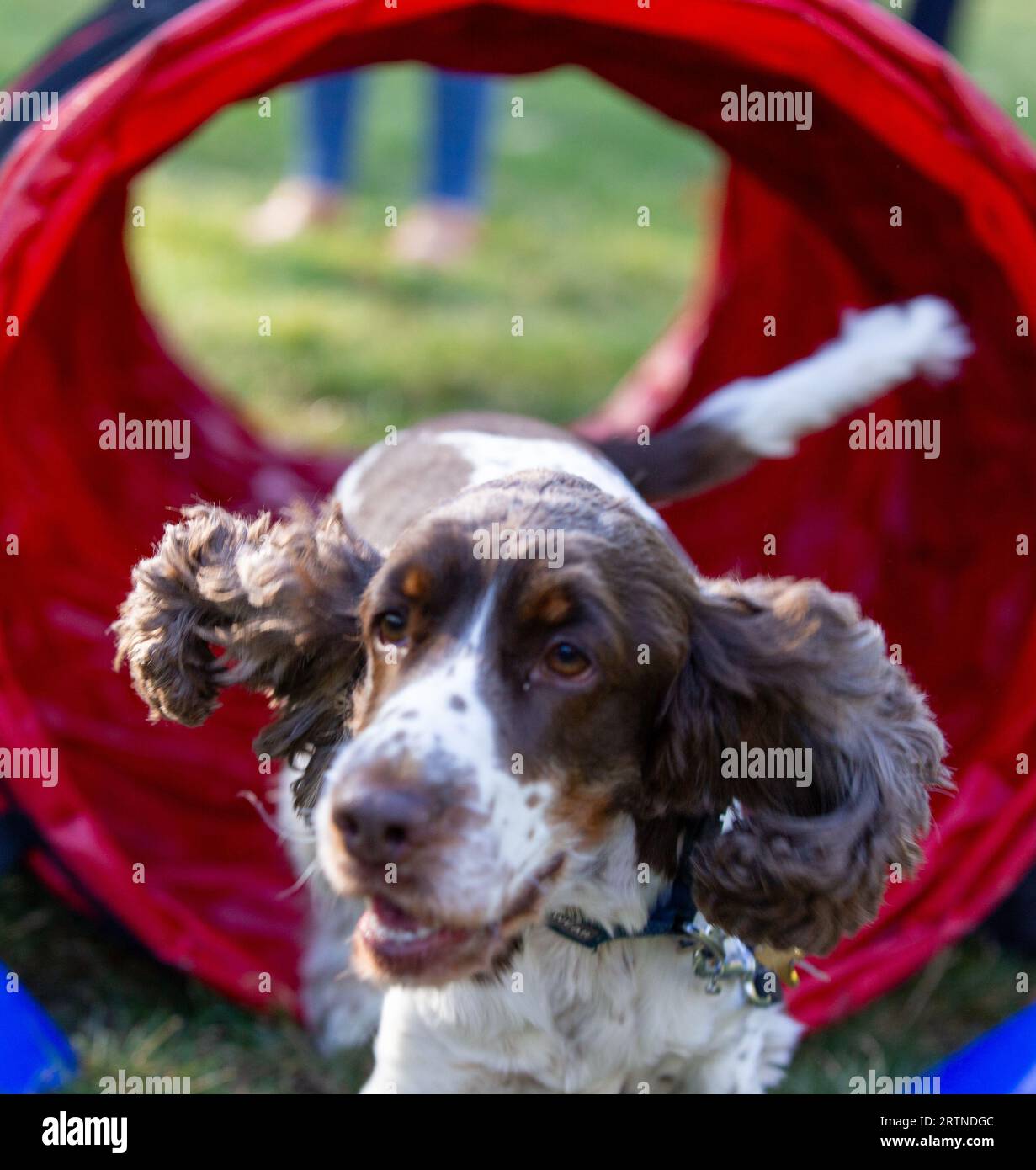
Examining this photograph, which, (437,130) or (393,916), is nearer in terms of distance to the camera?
(393,916)

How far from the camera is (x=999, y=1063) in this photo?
2973 mm

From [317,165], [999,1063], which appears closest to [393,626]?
[999,1063]

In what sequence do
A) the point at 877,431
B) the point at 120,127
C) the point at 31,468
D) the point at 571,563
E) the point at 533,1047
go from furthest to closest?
1. the point at 877,431
2. the point at 31,468
3. the point at 120,127
4. the point at 533,1047
5. the point at 571,563

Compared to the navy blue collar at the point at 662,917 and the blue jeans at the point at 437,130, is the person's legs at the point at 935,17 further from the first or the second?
the navy blue collar at the point at 662,917

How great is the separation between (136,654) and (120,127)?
1.00 metres

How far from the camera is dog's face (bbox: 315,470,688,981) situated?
2.19 m

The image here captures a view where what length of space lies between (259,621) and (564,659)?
0.62 meters

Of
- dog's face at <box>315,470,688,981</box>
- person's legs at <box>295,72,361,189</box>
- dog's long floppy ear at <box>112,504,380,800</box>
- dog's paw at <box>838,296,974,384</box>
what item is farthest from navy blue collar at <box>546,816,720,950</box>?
person's legs at <box>295,72,361,189</box>

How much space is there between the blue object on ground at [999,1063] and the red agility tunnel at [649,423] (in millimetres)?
297

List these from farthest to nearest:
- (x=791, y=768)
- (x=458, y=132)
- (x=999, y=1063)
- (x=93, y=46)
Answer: (x=458, y=132) → (x=93, y=46) → (x=999, y=1063) → (x=791, y=768)

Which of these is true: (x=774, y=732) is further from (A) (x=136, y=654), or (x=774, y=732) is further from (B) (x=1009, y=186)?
(B) (x=1009, y=186)

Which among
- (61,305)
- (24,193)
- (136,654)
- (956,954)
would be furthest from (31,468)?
(956,954)

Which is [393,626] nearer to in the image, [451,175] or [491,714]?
[491,714]

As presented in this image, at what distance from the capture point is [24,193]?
313cm
